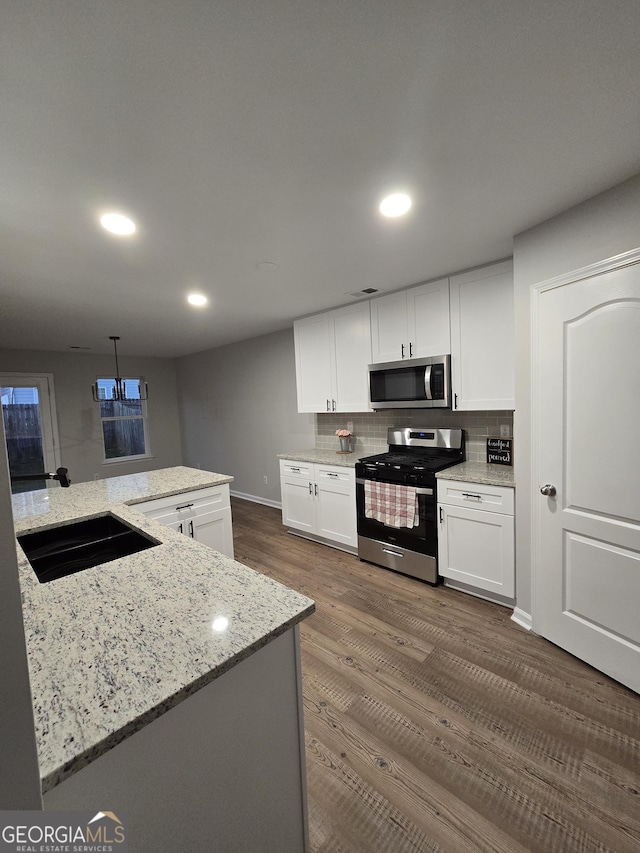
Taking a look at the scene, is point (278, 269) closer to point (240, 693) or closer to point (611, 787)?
point (240, 693)

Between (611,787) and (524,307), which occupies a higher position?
(524,307)

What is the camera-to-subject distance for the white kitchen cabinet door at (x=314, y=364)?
3.81 metres

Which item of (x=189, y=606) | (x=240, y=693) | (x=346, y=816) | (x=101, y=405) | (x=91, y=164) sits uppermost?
(x=91, y=164)

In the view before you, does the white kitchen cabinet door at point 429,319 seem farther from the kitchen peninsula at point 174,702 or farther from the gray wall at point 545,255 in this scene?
the kitchen peninsula at point 174,702

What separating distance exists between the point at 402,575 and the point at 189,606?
7.72 ft

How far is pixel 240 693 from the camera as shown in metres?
0.92

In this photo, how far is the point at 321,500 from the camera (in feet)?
12.0

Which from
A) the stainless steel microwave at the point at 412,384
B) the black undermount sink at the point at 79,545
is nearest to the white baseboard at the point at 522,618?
the stainless steel microwave at the point at 412,384

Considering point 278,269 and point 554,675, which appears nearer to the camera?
point 554,675

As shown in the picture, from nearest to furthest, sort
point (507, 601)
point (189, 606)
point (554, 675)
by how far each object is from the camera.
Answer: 1. point (189, 606)
2. point (554, 675)
3. point (507, 601)

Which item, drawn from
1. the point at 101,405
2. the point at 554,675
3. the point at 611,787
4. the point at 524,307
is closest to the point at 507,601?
the point at 554,675

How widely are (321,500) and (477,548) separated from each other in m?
1.50

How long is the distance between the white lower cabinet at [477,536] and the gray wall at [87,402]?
543 centimetres

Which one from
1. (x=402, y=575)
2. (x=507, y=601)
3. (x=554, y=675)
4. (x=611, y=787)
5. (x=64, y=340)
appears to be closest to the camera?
(x=611, y=787)
